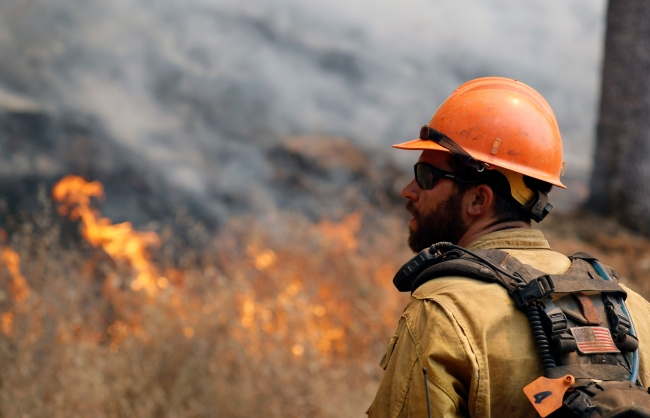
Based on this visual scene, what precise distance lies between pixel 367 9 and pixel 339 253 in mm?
6628

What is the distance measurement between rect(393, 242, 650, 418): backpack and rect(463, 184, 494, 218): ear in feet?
0.84

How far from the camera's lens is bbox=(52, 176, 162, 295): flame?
5.75 meters

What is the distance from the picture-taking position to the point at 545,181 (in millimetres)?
2209

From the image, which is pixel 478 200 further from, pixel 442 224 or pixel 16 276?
pixel 16 276

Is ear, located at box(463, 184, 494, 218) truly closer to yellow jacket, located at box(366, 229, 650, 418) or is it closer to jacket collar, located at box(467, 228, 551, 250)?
jacket collar, located at box(467, 228, 551, 250)

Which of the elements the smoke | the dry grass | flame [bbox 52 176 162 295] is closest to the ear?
the dry grass

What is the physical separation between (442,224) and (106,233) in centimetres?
461

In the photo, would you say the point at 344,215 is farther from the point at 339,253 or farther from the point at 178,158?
the point at 178,158

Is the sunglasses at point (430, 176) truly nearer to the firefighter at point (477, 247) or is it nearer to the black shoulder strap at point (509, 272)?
the firefighter at point (477, 247)

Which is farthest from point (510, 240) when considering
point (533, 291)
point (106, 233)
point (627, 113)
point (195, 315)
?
point (627, 113)

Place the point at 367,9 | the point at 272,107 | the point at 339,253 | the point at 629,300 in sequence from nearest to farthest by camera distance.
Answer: the point at 629,300, the point at 339,253, the point at 272,107, the point at 367,9

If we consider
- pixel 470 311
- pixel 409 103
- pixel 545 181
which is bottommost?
pixel 409 103

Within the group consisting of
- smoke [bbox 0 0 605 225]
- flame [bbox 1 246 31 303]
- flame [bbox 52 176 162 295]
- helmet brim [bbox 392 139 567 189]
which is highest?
helmet brim [bbox 392 139 567 189]

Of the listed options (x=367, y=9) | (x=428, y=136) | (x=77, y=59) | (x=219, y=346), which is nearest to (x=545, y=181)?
(x=428, y=136)
